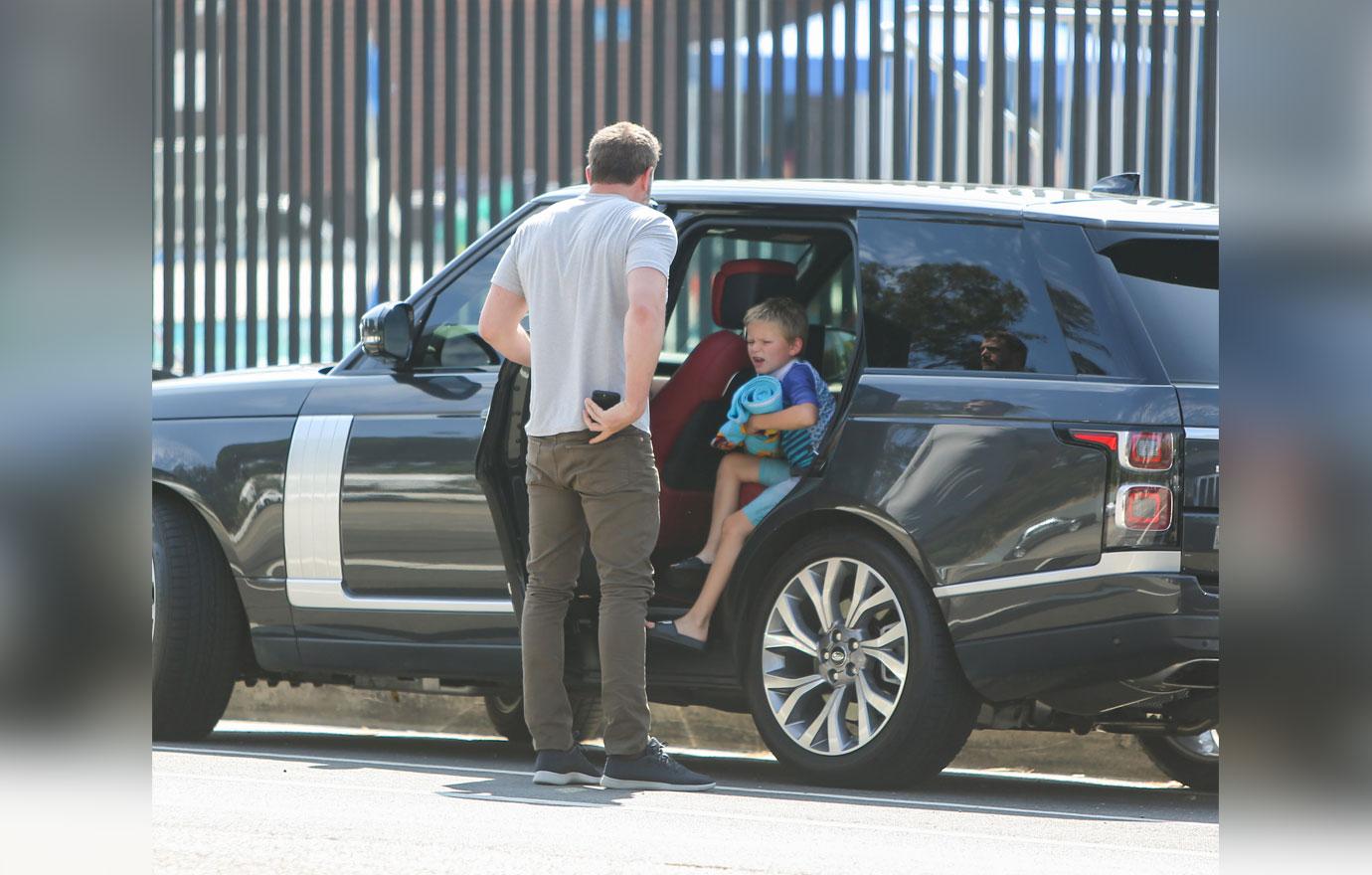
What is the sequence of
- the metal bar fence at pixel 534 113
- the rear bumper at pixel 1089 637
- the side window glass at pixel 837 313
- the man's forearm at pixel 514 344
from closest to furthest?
1. the rear bumper at pixel 1089 637
2. the man's forearm at pixel 514 344
3. the side window glass at pixel 837 313
4. the metal bar fence at pixel 534 113

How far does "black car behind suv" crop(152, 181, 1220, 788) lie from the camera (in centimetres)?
532

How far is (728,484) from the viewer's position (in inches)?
242

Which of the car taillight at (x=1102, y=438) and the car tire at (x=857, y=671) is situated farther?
the car tire at (x=857, y=671)

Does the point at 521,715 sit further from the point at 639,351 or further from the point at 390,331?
the point at 639,351

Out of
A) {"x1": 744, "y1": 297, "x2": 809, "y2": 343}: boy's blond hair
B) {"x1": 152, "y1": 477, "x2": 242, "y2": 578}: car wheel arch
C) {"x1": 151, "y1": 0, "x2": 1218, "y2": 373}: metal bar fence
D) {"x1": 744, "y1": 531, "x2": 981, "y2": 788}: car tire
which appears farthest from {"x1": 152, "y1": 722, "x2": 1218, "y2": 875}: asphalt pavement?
{"x1": 151, "y1": 0, "x2": 1218, "y2": 373}: metal bar fence

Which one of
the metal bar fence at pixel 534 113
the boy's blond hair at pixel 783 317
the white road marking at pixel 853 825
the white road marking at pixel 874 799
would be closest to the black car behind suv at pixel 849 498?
the white road marking at pixel 874 799

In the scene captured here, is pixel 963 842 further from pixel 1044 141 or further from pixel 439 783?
pixel 1044 141

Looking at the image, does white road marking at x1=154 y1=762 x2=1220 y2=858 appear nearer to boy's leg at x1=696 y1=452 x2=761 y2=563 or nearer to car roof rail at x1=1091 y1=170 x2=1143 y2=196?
boy's leg at x1=696 y1=452 x2=761 y2=563

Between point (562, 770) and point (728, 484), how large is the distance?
107 cm

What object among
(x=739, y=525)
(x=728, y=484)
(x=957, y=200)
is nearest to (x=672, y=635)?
(x=739, y=525)

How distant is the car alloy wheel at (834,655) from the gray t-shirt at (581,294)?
2.36ft

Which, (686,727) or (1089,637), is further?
(686,727)

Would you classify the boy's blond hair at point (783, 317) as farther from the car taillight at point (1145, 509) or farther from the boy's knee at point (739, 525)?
the car taillight at point (1145, 509)

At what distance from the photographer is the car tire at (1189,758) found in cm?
679
